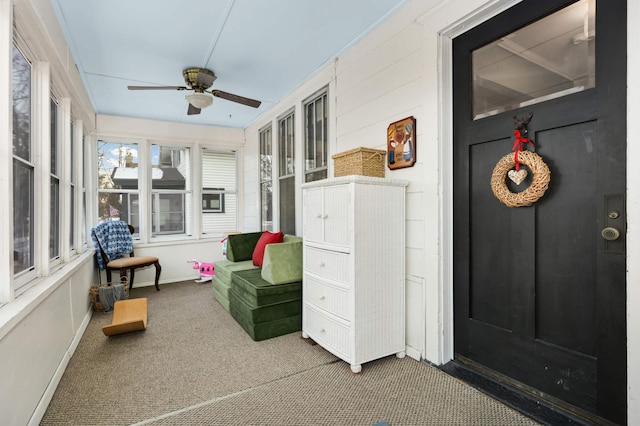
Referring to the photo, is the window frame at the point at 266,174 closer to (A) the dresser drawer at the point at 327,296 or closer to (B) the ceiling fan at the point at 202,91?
(B) the ceiling fan at the point at 202,91

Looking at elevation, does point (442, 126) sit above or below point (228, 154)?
below

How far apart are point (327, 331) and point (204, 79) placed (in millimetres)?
2664

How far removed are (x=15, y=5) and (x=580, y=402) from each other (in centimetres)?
356

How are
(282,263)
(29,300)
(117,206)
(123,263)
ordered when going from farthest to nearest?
1. (117,206)
2. (123,263)
3. (282,263)
4. (29,300)

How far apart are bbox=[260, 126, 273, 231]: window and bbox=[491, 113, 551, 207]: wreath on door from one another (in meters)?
3.43

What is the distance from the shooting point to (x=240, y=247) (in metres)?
4.19

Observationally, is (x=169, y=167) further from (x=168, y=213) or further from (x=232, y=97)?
(x=232, y=97)

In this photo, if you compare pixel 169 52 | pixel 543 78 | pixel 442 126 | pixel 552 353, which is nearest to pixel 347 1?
pixel 442 126

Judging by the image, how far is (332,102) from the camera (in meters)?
3.28

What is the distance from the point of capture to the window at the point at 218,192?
561cm

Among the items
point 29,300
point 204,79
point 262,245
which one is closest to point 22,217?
point 29,300

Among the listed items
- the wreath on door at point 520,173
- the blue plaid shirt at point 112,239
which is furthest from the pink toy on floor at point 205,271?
the wreath on door at point 520,173

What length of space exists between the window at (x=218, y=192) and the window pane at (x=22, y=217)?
3.54m

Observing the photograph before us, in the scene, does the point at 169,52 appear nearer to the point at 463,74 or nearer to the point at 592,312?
the point at 463,74
